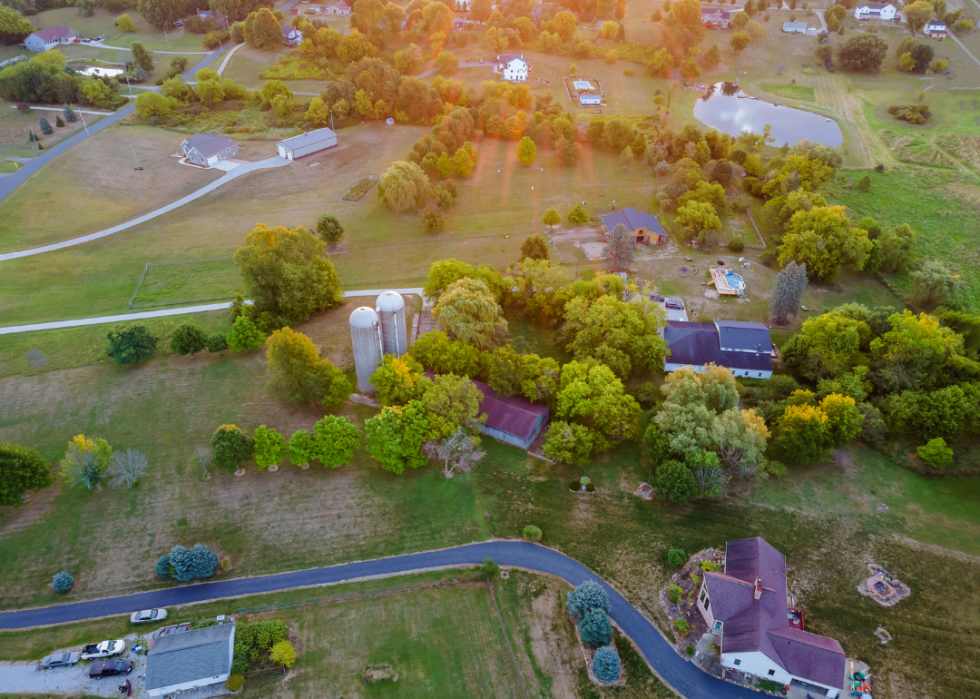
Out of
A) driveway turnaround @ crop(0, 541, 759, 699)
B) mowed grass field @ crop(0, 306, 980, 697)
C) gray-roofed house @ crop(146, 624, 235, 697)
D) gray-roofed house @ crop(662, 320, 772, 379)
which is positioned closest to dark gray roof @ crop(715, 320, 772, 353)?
gray-roofed house @ crop(662, 320, 772, 379)

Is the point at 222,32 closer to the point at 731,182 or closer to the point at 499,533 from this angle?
the point at 731,182

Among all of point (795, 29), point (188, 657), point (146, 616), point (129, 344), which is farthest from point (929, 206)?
point (146, 616)

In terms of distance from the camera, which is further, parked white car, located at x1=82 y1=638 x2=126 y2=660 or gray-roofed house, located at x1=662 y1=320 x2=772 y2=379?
gray-roofed house, located at x1=662 y1=320 x2=772 y2=379

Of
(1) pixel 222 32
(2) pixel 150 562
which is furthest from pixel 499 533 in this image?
(1) pixel 222 32

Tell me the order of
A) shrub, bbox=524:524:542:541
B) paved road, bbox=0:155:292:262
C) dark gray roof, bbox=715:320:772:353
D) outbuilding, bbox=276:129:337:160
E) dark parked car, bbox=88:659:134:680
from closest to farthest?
dark parked car, bbox=88:659:134:680
shrub, bbox=524:524:542:541
dark gray roof, bbox=715:320:772:353
paved road, bbox=0:155:292:262
outbuilding, bbox=276:129:337:160

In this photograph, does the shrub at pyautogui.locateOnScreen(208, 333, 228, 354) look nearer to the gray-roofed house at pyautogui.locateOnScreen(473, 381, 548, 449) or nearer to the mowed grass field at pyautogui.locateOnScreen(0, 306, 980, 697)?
the mowed grass field at pyautogui.locateOnScreen(0, 306, 980, 697)

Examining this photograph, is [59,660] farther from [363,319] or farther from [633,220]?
[633,220]
